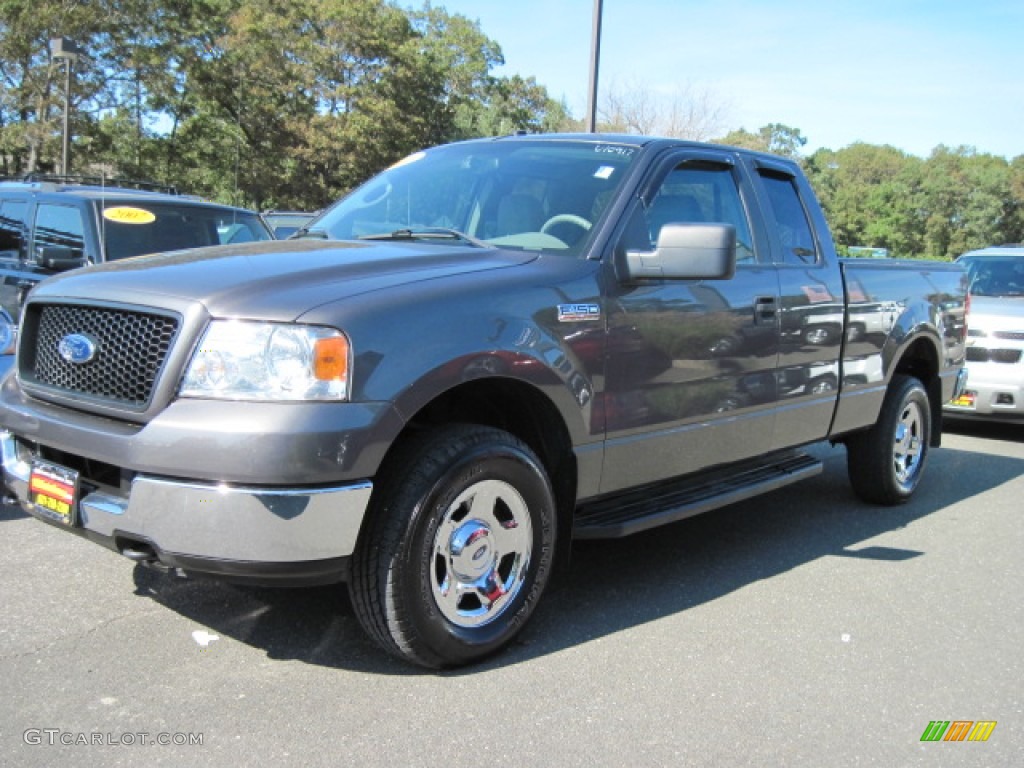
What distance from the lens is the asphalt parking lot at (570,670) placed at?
2.83 metres

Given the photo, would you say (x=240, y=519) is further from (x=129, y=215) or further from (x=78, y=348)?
(x=129, y=215)

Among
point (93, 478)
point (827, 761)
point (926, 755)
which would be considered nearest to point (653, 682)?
point (827, 761)

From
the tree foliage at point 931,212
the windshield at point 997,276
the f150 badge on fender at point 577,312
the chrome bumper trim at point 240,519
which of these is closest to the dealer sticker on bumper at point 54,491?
the chrome bumper trim at point 240,519

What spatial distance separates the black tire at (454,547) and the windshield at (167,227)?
4243mm

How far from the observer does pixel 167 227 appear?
7.20 meters

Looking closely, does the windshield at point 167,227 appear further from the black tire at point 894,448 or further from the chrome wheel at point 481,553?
the black tire at point 894,448

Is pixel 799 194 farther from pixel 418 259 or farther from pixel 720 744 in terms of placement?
pixel 720 744

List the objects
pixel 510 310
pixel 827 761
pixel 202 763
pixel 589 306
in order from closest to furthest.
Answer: pixel 202 763, pixel 827 761, pixel 510 310, pixel 589 306

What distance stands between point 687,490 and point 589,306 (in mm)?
1162

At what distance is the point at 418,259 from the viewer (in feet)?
11.2

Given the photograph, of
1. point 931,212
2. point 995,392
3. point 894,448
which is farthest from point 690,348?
point 931,212

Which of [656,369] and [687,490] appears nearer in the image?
[656,369]

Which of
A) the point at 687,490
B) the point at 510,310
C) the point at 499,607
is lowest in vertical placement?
the point at 499,607

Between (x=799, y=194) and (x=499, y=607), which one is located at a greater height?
(x=799, y=194)
